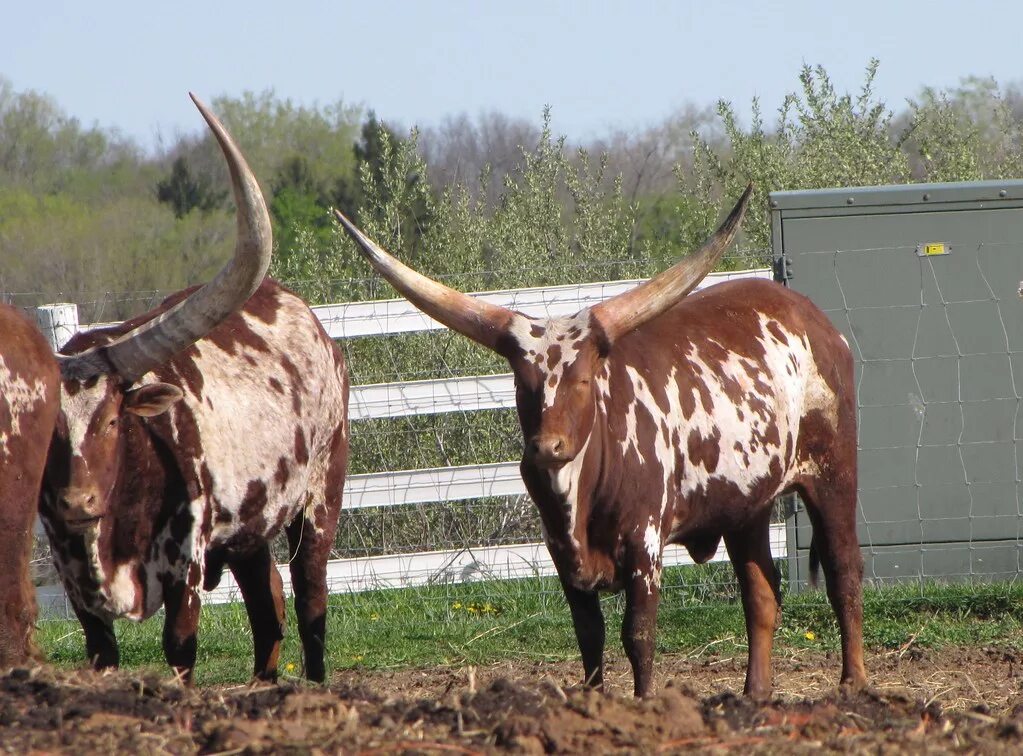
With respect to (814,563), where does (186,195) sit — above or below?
above

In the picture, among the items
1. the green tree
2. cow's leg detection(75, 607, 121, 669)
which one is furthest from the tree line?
cow's leg detection(75, 607, 121, 669)

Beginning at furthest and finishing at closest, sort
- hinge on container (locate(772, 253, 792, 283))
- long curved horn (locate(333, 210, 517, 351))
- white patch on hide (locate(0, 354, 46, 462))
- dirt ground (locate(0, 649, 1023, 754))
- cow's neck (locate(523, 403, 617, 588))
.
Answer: hinge on container (locate(772, 253, 792, 283)), long curved horn (locate(333, 210, 517, 351)), cow's neck (locate(523, 403, 617, 588)), white patch on hide (locate(0, 354, 46, 462)), dirt ground (locate(0, 649, 1023, 754))

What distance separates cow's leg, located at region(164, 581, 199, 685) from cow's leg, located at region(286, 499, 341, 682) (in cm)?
109

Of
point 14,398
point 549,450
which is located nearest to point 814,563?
point 549,450

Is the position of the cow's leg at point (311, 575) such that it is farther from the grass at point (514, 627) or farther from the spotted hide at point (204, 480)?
the grass at point (514, 627)

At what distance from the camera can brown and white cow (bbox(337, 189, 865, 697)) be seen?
5.18 m

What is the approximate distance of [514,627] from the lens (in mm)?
7535

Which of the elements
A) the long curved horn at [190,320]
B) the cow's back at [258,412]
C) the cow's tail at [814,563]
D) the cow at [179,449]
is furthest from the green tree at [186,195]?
the long curved horn at [190,320]

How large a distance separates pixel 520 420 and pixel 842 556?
190cm

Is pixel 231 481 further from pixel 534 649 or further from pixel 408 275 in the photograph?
pixel 534 649

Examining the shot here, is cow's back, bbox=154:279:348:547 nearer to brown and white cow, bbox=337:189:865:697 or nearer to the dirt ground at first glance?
brown and white cow, bbox=337:189:865:697

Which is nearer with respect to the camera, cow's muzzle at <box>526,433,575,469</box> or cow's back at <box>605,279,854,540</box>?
cow's muzzle at <box>526,433,575,469</box>

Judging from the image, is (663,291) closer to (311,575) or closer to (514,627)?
(311,575)

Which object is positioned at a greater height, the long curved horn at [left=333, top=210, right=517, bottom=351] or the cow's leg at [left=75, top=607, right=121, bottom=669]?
the long curved horn at [left=333, top=210, right=517, bottom=351]
